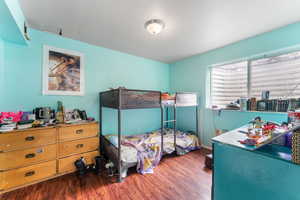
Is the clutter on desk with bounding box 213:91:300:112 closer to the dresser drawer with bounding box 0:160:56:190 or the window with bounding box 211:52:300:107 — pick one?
the window with bounding box 211:52:300:107

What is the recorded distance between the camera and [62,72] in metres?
2.20

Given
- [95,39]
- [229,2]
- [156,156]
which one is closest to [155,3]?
[229,2]

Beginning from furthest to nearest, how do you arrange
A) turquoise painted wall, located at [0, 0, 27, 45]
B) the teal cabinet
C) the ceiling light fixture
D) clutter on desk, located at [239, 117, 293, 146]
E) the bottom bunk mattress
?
the bottom bunk mattress < the ceiling light fixture < turquoise painted wall, located at [0, 0, 27, 45] < clutter on desk, located at [239, 117, 293, 146] < the teal cabinet

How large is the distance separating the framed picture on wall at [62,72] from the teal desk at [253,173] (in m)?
2.42

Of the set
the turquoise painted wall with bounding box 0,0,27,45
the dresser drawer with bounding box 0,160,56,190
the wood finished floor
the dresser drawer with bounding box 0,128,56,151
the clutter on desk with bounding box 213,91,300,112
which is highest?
the turquoise painted wall with bounding box 0,0,27,45

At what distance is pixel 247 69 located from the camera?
2.39 meters

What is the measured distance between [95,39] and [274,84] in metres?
3.23

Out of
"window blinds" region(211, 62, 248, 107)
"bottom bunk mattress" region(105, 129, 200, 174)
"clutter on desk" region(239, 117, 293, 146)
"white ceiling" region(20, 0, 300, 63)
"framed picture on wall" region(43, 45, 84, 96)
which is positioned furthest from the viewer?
"window blinds" region(211, 62, 248, 107)

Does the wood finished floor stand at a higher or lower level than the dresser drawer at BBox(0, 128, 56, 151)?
lower

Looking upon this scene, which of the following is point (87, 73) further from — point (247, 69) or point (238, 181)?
point (247, 69)

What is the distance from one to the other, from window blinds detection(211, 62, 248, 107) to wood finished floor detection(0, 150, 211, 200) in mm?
1574

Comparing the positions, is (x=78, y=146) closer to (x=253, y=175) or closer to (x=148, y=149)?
(x=148, y=149)

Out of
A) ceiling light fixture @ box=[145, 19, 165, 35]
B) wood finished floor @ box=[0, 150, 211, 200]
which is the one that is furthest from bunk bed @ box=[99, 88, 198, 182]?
ceiling light fixture @ box=[145, 19, 165, 35]

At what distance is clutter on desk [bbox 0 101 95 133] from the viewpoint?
1.63 m
